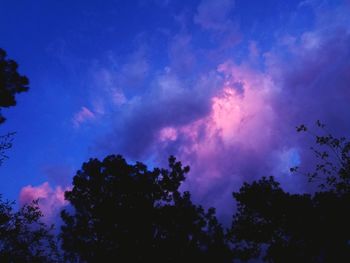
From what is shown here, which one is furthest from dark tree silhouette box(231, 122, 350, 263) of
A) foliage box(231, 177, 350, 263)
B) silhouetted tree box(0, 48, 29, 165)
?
silhouetted tree box(0, 48, 29, 165)

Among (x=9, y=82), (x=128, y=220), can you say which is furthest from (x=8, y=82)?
(x=128, y=220)

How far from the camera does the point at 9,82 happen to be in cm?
1608

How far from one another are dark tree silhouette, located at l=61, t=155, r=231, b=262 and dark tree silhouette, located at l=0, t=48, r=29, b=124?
1851 centimetres

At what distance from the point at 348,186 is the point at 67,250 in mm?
28996

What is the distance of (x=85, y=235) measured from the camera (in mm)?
32656

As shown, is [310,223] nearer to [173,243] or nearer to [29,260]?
[173,243]

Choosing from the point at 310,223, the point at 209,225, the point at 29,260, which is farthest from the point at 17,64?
the point at 310,223

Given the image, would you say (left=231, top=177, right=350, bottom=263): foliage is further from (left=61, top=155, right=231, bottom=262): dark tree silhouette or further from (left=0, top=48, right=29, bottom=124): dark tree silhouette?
(left=0, top=48, right=29, bottom=124): dark tree silhouette

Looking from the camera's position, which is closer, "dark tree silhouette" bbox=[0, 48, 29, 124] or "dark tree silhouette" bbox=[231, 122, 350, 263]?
"dark tree silhouette" bbox=[0, 48, 29, 124]

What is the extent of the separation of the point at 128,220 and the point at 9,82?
2059 centimetres

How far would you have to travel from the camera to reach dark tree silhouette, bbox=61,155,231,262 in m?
32.0

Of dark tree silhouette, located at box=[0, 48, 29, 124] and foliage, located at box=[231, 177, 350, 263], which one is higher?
foliage, located at box=[231, 177, 350, 263]

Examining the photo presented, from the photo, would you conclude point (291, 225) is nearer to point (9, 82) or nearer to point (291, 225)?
point (291, 225)

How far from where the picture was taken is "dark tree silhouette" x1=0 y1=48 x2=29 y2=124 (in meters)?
15.9
